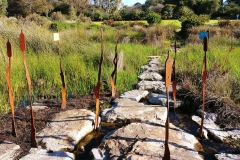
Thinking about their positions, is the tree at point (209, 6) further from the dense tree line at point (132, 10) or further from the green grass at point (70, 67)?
the green grass at point (70, 67)

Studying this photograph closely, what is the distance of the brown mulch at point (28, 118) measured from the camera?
194 centimetres

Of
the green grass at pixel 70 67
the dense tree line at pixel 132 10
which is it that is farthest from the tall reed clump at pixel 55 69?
the dense tree line at pixel 132 10

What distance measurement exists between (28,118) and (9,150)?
588 millimetres

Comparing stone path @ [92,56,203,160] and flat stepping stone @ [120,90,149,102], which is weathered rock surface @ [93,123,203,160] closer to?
stone path @ [92,56,203,160]

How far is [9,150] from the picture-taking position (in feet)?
5.77

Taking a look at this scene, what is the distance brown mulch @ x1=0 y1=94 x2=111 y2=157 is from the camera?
1937mm

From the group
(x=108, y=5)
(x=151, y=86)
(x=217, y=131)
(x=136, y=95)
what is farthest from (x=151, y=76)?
(x=108, y=5)

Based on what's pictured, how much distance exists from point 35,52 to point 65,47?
598mm

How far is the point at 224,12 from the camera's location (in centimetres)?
2508

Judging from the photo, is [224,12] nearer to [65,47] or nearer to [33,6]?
[33,6]

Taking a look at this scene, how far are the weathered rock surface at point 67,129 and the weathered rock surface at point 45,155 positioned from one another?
0.09m

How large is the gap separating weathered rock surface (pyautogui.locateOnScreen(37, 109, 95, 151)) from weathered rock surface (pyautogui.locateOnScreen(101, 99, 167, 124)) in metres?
0.20

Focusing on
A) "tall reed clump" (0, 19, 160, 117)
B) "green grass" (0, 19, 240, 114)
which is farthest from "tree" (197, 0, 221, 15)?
"tall reed clump" (0, 19, 160, 117)

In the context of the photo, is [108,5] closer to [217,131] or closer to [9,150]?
[217,131]
